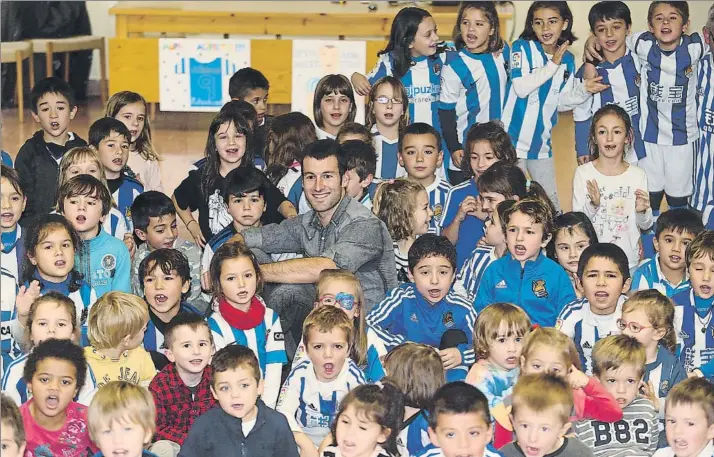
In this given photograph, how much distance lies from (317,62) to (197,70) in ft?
3.64

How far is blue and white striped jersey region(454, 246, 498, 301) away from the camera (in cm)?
547

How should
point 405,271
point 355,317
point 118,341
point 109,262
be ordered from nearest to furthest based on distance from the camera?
1. point 118,341
2. point 355,317
3. point 109,262
4. point 405,271

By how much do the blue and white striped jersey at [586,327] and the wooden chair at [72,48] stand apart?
26.8 ft

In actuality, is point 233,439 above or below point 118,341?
below

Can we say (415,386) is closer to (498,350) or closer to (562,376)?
(498,350)

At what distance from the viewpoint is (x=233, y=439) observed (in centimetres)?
409

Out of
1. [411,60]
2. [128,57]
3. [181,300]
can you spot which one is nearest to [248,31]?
[128,57]

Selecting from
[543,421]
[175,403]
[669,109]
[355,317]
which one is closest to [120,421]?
[175,403]

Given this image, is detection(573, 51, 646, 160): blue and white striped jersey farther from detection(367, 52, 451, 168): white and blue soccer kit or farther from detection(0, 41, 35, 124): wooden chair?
detection(0, 41, 35, 124): wooden chair

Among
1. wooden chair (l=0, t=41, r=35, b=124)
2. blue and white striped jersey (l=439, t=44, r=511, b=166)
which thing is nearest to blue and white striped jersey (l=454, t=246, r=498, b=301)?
blue and white striped jersey (l=439, t=44, r=511, b=166)

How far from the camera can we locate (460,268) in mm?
5906

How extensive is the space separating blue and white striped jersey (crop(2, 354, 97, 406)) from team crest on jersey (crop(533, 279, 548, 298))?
1.92 meters

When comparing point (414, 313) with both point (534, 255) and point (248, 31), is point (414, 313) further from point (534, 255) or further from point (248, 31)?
point (248, 31)

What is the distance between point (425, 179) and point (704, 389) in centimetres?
229
